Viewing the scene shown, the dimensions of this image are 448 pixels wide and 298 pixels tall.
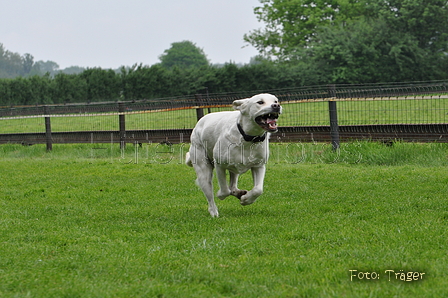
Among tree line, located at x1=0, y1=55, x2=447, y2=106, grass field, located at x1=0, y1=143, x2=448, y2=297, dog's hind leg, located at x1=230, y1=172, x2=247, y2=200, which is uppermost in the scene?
tree line, located at x1=0, y1=55, x2=447, y2=106

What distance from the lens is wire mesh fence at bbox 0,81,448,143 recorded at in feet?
45.1

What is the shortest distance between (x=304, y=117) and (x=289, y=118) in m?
1.32

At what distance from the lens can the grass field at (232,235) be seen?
4.38m

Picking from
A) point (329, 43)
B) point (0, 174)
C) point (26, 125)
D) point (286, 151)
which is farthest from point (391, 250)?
point (329, 43)

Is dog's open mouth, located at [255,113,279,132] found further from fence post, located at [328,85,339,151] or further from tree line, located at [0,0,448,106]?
tree line, located at [0,0,448,106]

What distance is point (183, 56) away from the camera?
116 m

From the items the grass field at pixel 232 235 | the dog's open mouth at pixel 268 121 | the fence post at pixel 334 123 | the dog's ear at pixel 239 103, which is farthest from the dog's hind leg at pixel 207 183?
the fence post at pixel 334 123

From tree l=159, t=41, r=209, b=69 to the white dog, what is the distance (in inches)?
4221

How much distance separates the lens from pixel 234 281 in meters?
4.44

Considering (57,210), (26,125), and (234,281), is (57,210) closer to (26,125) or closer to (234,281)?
(234,281)

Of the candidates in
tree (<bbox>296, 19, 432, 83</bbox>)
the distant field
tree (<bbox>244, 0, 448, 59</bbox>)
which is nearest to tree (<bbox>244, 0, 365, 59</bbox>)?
tree (<bbox>244, 0, 448, 59</bbox>)

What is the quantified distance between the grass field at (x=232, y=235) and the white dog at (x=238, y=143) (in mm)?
488

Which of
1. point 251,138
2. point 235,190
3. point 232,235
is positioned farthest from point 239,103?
point 232,235

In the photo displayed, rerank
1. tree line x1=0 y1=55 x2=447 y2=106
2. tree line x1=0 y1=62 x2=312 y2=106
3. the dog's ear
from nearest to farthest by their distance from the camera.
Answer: the dog's ear → tree line x1=0 y1=55 x2=447 y2=106 → tree line x1=0 y1=62 x2=312 y2=106
